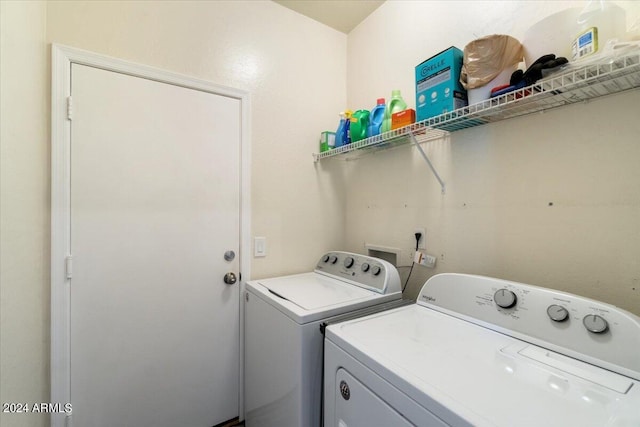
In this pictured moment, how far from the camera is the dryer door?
760 millimetres

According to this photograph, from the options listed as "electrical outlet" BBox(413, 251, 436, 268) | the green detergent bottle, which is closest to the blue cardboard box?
the green detergent bottle

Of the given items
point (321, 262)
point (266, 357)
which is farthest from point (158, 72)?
point (266, 357)

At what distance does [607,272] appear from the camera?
1.00m

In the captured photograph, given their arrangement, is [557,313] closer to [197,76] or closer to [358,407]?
[358,407]

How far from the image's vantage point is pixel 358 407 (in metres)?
0.86

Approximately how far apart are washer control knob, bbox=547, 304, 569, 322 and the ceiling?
209 cm

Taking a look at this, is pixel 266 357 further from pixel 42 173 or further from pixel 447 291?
pixel 42 173

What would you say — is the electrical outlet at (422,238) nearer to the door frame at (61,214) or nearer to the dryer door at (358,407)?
the dryer door at (358,407)

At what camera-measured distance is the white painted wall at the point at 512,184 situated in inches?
38.7

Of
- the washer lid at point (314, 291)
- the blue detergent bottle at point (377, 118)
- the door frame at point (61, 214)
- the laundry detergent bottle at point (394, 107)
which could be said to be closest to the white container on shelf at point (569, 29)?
the laundry detergent bottle at point (394, 107)

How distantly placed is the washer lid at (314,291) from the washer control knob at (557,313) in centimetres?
72

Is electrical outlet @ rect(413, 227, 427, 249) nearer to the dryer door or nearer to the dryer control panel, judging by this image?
the dryer control panel

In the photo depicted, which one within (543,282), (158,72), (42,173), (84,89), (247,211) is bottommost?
(543,282)

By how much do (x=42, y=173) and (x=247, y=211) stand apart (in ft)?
3.22
